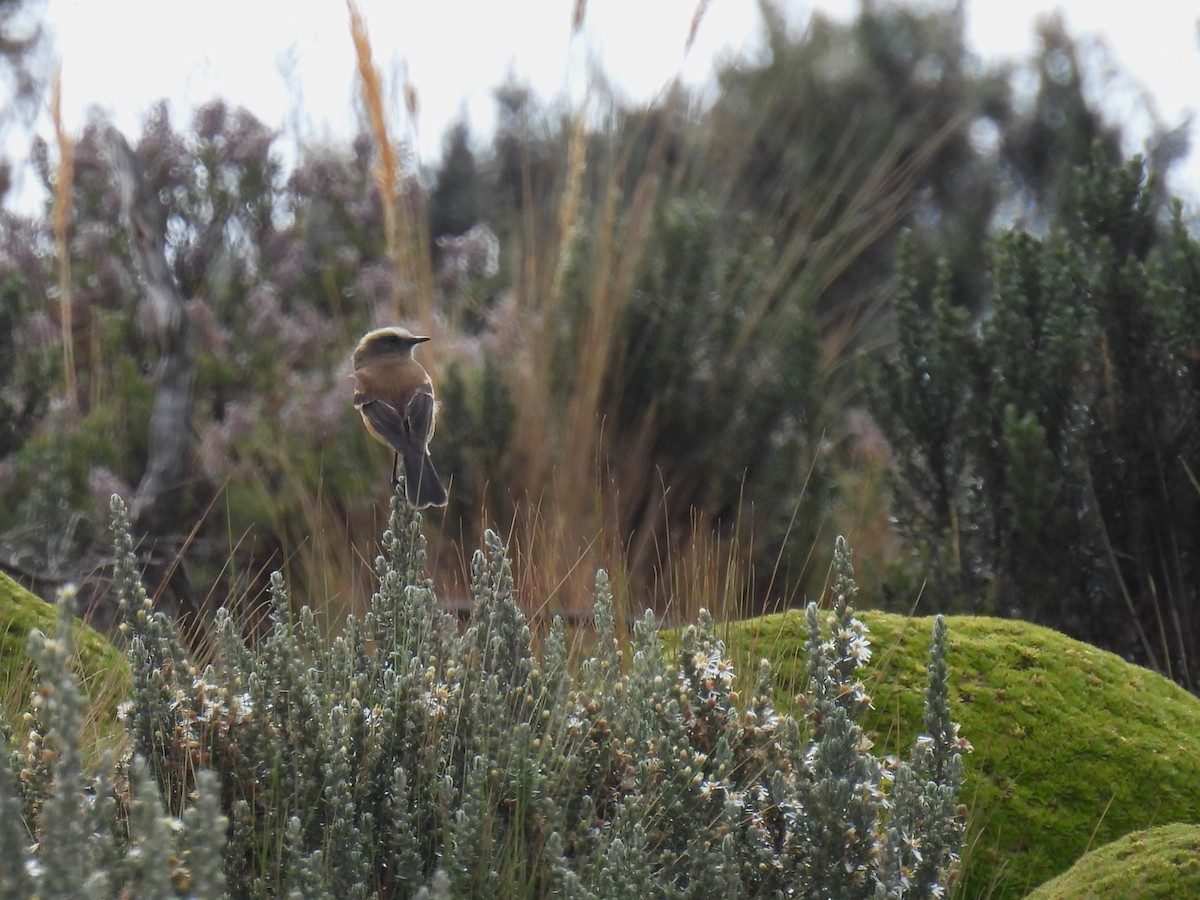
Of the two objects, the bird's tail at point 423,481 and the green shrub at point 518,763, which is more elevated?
the bird's tail at point 423,481

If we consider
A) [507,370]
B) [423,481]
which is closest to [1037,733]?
[423,481]

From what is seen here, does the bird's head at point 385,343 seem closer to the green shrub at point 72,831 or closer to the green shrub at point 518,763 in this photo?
the green shrub at point 518,763

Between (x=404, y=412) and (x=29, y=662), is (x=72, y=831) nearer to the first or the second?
(x=29, y=662)

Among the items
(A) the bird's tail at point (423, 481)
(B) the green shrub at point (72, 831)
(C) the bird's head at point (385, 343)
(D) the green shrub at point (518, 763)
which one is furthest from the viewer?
(C) the bird's head at point (385, 343)

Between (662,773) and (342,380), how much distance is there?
4031 mm

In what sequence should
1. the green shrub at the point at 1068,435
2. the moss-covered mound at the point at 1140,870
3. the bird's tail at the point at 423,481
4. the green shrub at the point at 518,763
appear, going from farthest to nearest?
the green shrub at the point at 1068,435 → the bird's tail at the point at 423,481 → the moss-covered mound at the point at 1140,870 → the green shrub at the point at 518,763

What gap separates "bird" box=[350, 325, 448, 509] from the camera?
123 inches

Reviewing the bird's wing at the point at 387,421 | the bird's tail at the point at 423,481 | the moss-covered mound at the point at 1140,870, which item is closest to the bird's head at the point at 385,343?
the bird's wing at the point at 387,421

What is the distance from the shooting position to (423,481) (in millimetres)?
3148

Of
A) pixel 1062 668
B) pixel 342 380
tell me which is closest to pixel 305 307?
pixel 342 380

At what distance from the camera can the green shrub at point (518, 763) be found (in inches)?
74.4

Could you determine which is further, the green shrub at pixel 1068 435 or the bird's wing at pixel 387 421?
the green shrub at pixel 1068 435

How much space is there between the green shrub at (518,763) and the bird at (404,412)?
775mm

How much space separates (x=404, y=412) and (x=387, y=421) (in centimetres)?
5
